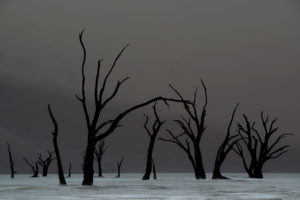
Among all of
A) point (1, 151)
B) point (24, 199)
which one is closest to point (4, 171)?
point (1, 151)

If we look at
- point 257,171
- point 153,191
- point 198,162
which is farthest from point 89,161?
A: point 257,171

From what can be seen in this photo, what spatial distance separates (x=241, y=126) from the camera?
28.7 metres

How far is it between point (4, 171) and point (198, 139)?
85822mm

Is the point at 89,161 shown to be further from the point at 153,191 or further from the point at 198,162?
the point at 198,162

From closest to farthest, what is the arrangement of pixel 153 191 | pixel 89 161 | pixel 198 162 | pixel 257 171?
1. pixel 153 191
2. pixel 89 161
3. pixel 198 162
4. pixel 257 171

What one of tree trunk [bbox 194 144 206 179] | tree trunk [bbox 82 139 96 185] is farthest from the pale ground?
tree trunk [bbox 194 144 206 179]

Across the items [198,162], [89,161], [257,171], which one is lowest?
[89,161]

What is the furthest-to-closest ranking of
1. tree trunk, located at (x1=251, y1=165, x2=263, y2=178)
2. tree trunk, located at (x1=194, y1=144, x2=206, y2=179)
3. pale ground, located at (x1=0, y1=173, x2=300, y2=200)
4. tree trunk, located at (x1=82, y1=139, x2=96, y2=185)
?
tree trunk, located at (x1=251, y1=165, x2=263, y2=178), tree trunk, located at (x1=194, y1=144, x2=206, y2=179), tree trunk, located at (x1=82, y1=139, x2=96, y2=185), pale ground, located at (x1=0, y1=173, x2=300, y2=200)

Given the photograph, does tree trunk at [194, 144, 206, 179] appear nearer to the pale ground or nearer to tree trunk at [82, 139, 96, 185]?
the pale ground

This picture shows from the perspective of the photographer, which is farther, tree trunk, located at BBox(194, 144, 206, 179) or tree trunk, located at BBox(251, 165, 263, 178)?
tree trunk, located at BBox(251, 165, 263, 178)

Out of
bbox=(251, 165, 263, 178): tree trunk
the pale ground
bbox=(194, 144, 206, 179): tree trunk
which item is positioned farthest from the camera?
bbox=(251, 165, 263, 178): tree trunk

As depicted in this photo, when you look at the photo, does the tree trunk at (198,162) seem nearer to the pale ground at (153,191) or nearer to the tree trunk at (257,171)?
the tree trunk at (257,171)

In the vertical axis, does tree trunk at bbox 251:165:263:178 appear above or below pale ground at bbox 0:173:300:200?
above

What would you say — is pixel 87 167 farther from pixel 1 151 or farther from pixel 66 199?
pixel 1 151
